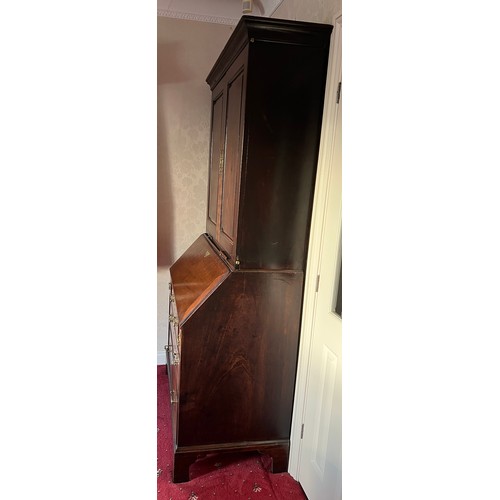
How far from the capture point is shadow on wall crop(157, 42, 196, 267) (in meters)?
2.58

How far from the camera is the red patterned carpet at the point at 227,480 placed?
1826 millimetres

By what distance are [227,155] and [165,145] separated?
0.90 metres

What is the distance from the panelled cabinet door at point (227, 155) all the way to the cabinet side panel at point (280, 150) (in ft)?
0.18

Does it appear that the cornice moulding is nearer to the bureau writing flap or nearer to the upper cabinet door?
the upper cabinet door

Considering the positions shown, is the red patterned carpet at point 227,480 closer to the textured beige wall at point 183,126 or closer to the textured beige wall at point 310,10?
the textured beige wall at point 183,126

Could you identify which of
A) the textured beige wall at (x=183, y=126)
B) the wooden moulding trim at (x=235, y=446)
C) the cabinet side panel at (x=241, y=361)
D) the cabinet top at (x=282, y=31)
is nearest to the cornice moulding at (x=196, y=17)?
the textured beige wall at (x=183, y=126)

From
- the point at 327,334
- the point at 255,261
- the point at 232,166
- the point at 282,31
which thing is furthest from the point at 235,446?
the point at 282,31

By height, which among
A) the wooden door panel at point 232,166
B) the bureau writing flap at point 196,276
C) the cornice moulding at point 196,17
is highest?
the cornice moulding at point 196,17
